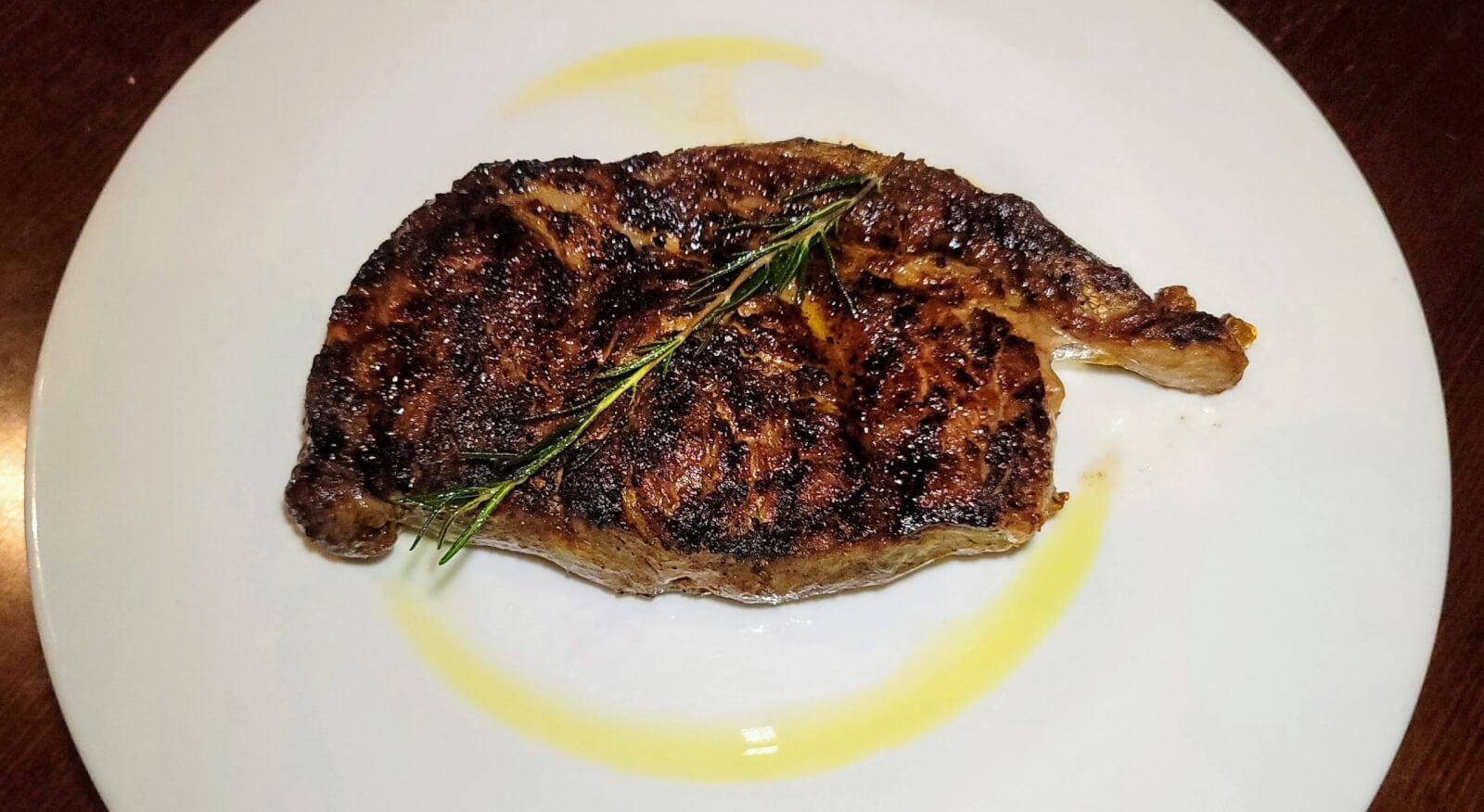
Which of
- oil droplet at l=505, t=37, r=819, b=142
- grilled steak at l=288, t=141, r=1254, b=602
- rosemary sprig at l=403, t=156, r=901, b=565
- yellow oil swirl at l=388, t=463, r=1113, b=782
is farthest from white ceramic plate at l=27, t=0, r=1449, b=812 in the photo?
rosemary sprig at l=403, t=156, r=901, b=565

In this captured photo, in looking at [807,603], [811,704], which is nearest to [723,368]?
[807,603]

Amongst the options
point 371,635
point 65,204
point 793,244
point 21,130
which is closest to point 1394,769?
point 793,244

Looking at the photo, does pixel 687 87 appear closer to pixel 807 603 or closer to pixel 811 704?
pixel 807 603

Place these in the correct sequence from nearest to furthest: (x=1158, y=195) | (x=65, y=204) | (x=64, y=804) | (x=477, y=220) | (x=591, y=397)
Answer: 1. (x=591, y=397)
2. (x=477, y=220)
3. (x=64, y=804)
4. (x=1158, y=195)
5. (x=65, y=204)

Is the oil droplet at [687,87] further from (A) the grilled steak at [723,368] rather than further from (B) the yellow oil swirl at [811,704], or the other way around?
(B) the yellow oil swirl at [811,704]

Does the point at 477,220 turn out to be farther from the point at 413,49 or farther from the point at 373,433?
the point at 413,49

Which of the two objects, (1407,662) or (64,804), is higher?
(1407,662)

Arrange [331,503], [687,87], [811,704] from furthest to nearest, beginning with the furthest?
[687,87] → [811,704] → [331,503]
